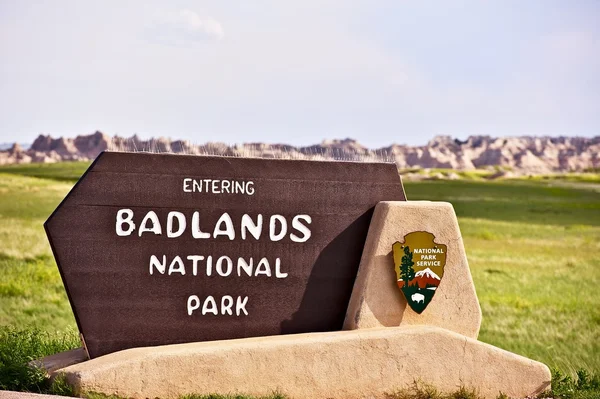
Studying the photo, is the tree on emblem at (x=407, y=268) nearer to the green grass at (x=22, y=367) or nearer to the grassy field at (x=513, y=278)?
the grassy field at (x=513, y=278)

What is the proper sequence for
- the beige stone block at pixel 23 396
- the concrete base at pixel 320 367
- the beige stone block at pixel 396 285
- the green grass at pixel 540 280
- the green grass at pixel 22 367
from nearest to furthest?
the beige stone block at pixel 23 396 → the concrete base at pixel 320 367 → the green grass at pixel 22 367 → the beige stone block at pixel 396 285 → the green grass at pixel 540 280

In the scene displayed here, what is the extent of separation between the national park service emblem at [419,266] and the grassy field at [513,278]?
2.82 m

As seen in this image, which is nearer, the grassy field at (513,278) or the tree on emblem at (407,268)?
the tree on emblem at (407,268)

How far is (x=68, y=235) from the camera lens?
853 centimetres

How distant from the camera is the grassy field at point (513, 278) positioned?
14742 millimetres

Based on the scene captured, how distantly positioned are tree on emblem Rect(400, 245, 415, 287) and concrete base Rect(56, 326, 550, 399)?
54cm

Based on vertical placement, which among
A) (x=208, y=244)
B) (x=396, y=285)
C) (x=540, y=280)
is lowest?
(x=540, y=280)

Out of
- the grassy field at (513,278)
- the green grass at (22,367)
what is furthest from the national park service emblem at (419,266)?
the green grass at (22,367)

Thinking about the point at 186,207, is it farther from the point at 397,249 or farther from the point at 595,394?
the point at 595,394

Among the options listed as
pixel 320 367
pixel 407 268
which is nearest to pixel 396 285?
pixel 407 268

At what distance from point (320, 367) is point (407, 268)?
1490mm

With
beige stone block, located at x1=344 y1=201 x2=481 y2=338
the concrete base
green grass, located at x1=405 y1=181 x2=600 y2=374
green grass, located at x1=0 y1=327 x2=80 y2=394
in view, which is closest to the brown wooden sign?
beige stone block, located at x1=344 y1=201 x2=481 y2=338

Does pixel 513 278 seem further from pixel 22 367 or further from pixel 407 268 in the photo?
pixel 22 367

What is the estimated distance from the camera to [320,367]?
27.8ft
